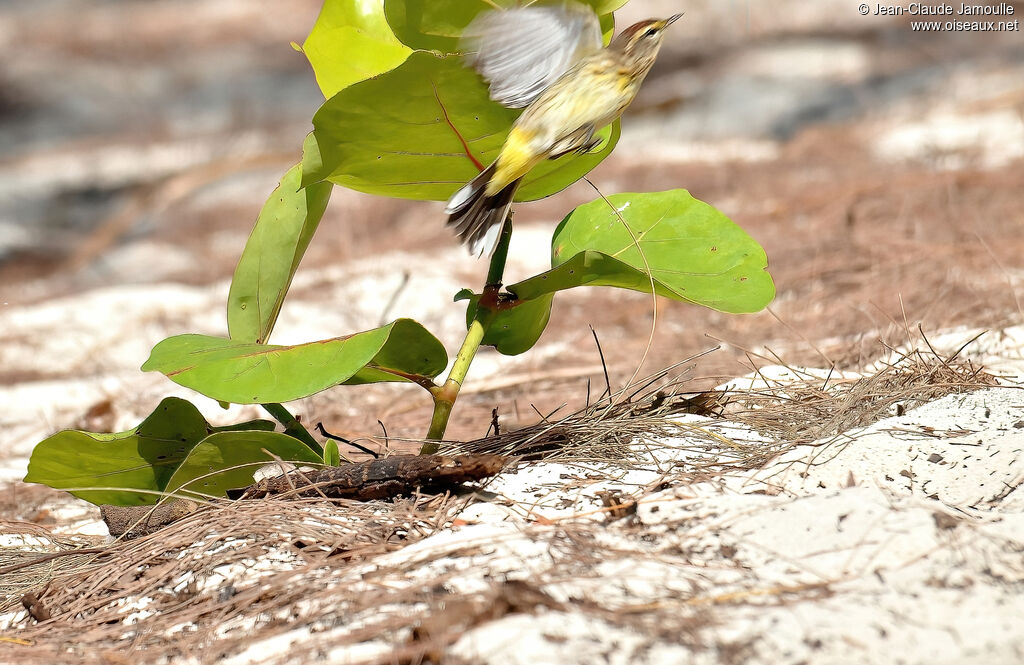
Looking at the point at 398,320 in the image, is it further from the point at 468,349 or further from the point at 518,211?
the point at 518,211

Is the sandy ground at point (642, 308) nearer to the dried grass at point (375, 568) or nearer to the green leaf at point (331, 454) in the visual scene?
the dried grass at point (375, 568)

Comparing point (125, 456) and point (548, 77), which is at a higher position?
point (548, 77)

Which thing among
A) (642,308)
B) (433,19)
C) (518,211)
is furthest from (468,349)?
(518,211)

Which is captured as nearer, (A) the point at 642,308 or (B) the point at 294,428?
(B) the point at 294,428

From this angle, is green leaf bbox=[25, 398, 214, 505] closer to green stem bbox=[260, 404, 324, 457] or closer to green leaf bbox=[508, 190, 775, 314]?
green stem bbox=[260, 404, 324, 457]

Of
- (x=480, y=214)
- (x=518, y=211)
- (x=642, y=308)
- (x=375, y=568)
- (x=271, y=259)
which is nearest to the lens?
(x=375, y=568)

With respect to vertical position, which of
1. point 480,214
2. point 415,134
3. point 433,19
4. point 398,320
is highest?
point 433,19

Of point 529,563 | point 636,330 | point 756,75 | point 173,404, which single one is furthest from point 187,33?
point 529,563

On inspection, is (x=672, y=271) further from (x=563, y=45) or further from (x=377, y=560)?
(x=377, y=560)
